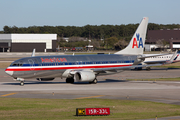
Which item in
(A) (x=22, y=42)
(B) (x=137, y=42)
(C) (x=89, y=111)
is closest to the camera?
(C) (x=89, y=111)

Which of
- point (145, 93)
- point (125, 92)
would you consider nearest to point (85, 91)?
point (125, 92)

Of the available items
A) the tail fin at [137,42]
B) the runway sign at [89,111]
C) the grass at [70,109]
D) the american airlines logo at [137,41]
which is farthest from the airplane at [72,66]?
the runway sign at [89,111]

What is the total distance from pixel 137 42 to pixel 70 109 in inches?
1162

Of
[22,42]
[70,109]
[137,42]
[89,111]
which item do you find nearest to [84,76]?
[137,42]

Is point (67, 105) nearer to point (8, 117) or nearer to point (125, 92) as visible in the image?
point (8, 117)

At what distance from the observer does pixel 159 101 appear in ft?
94.1

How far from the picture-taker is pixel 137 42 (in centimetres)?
5091

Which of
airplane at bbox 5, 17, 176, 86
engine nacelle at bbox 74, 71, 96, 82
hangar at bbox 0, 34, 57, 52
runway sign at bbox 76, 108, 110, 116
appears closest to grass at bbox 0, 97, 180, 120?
runway sign at bbox 76, 108, 110, 116

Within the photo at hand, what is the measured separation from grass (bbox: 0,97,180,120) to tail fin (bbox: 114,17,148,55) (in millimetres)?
22578

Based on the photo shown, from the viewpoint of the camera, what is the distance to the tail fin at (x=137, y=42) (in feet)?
165

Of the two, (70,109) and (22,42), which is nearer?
(70,109)

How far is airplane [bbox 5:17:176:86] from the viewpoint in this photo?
40.4 m

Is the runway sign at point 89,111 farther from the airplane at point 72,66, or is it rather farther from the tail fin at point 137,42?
the tail fin at point 137,42

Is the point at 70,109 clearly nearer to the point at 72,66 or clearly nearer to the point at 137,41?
the point at 72,66
